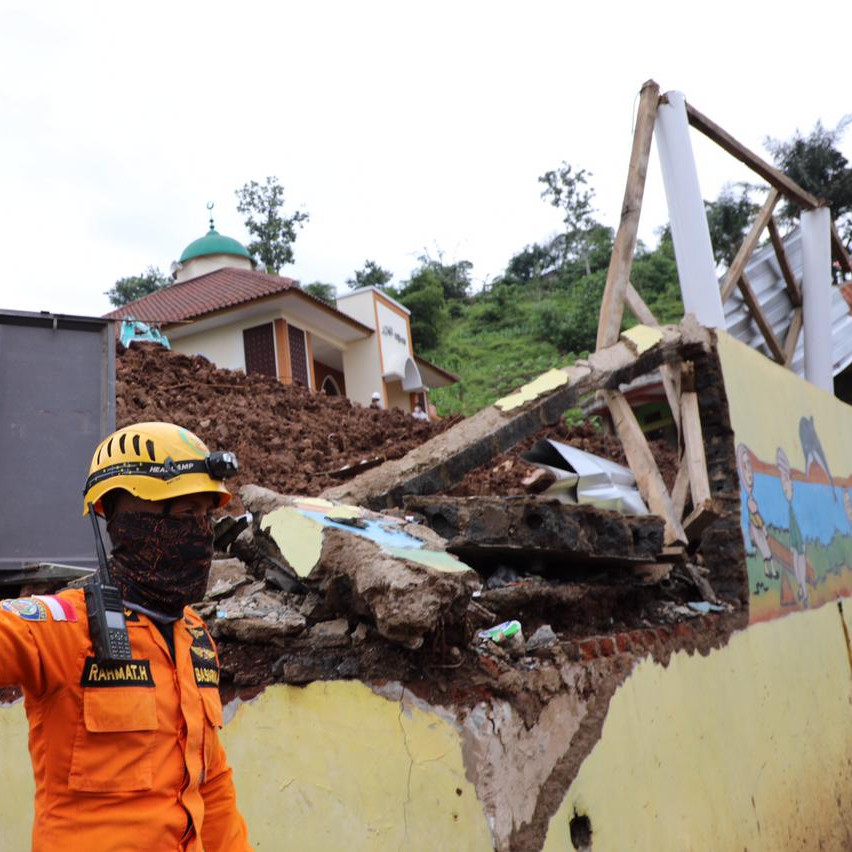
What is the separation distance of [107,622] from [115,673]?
0.11 metres

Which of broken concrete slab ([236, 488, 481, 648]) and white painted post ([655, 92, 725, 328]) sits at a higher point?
white painted post ([655, 92, 725, 328])

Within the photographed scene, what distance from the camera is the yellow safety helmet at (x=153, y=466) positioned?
2.22m

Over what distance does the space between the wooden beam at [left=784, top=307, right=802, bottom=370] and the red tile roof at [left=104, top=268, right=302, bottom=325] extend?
11991 mm

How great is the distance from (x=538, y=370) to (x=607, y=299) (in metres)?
26.9

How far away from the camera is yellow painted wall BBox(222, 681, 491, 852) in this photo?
2.90 metres

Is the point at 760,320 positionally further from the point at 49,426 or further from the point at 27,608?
the point at 27,608

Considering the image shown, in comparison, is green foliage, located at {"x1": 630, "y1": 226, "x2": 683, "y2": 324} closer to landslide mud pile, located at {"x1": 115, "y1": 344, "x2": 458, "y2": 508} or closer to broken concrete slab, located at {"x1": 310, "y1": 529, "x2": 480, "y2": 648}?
landslide mud pile, located at {"x1": 115, "y1": 344, "x2": 458, "y2": 508}

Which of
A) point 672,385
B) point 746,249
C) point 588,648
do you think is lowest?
point 588,648

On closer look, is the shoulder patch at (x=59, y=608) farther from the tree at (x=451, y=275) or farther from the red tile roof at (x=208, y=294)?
the tree at (x=451, y=275)

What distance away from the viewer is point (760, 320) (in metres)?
8.45

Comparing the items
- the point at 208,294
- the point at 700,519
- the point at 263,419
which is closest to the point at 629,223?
the point at 700,519

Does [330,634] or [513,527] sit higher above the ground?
[513,527]

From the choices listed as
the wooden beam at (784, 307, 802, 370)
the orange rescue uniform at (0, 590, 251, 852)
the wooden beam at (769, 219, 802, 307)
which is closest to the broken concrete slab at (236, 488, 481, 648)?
the orange rescue uniform at (0, 590, 251, 852)

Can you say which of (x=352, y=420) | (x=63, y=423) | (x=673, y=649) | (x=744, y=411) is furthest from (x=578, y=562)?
(x=352, y=420)
